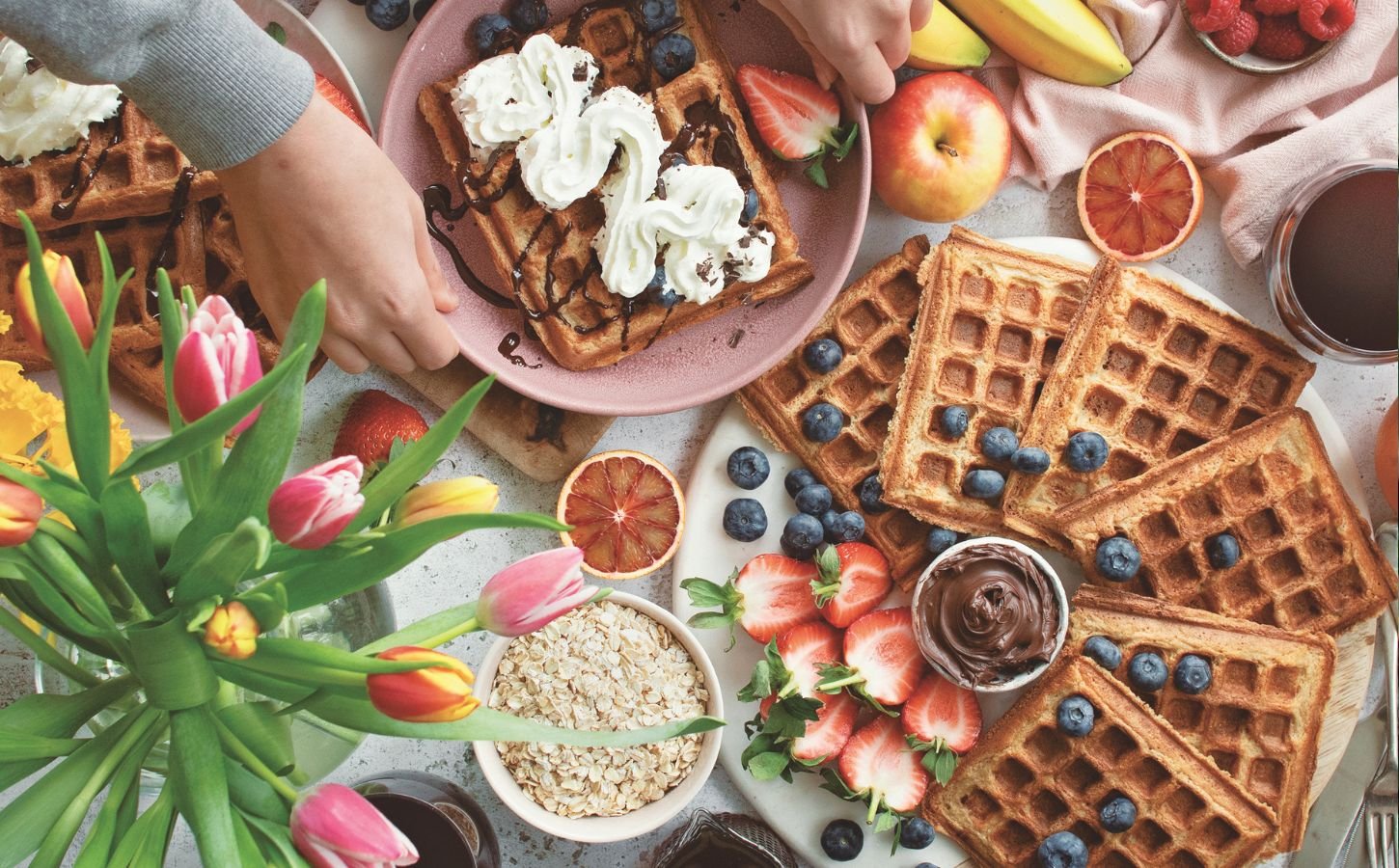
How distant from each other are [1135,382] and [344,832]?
167 centimetres

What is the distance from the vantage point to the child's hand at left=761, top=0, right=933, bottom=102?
1.93 m

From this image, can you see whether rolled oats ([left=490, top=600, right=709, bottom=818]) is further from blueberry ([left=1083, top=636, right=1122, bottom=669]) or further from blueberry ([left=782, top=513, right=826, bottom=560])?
blueberry ([left=1083, top=636, right=1122, bottom=669])

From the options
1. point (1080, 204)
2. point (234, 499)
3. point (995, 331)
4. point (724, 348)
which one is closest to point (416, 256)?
point (724, 348)

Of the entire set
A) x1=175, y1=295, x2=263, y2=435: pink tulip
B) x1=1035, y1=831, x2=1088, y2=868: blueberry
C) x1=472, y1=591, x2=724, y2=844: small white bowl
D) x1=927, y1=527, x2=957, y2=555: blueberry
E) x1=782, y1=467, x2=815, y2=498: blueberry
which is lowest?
x1=1035, y1=831, x2=1088, y2=868: blueberry

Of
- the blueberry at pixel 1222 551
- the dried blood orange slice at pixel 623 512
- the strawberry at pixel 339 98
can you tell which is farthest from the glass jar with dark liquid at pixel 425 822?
the blueberry at pixel 1222 551

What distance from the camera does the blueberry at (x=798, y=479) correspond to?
222 centimetres

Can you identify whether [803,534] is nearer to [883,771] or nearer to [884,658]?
[884,658]

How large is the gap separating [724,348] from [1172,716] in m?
1.08

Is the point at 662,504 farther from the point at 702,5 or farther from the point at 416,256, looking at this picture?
the point at 702,5

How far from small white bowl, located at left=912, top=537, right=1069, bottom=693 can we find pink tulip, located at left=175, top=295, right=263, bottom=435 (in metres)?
1.32

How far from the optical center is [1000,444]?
2.15 metres

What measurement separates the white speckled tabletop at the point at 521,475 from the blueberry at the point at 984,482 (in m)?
0.47

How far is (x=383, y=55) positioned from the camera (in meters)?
2.18

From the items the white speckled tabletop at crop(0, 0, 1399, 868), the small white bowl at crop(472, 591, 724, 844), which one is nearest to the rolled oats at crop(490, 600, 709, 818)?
the small white bowl at crop(472, 591, 724, 844)
